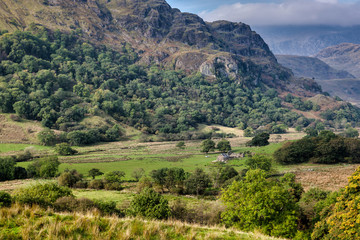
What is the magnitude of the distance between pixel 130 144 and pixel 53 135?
111 feet

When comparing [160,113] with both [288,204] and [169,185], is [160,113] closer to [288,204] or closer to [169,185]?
[169,185]

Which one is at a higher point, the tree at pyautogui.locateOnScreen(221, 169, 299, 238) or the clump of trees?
the tree at pyautogui.locateOnScreen(221, 169, 299, 238)

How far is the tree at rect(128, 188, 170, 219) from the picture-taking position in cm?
2989

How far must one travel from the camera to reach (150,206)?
3055cm

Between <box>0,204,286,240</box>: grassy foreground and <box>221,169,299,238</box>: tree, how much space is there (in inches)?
499

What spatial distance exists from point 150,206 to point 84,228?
60.4 ft

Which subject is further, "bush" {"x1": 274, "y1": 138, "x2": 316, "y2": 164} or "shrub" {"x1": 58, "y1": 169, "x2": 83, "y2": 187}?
"bush" {"x1": 274, "y1": 138, "x2": 316, "y2": 164}

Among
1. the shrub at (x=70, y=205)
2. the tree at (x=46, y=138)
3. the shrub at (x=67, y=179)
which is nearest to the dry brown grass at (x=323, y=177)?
the shrub at (x=70, y=205)

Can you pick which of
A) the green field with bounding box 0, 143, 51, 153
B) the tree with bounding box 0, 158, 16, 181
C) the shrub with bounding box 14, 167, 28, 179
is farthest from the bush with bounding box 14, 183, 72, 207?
the green field with bounding box 0, 143, 51, 153

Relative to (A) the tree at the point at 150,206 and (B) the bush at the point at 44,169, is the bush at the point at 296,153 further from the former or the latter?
(B) the bush at the point at 44,169

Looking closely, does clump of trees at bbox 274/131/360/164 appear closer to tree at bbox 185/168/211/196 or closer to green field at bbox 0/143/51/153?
tree at bbox 185/168/211/196

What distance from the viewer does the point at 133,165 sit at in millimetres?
81438

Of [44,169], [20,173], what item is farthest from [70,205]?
[20,173]

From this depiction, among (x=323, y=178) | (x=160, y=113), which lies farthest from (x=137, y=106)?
(x=323, y=178)
